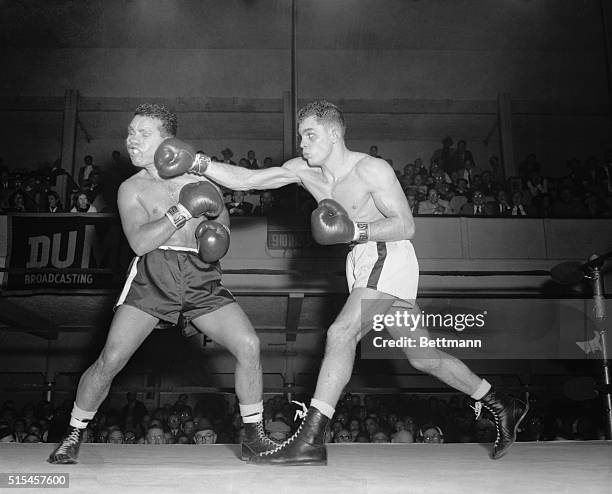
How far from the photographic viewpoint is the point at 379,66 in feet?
38.1

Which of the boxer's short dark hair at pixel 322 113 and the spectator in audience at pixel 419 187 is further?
the spectator in audience at pixel 419 187

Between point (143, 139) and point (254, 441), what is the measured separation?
1.25 metres

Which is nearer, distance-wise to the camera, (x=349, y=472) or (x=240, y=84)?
(x=349, y=472)

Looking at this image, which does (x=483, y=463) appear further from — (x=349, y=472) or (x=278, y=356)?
(x=278, y=356)

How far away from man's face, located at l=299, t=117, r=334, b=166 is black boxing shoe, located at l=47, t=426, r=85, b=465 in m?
1.35

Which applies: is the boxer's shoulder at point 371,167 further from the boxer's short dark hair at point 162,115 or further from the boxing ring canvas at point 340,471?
the boxing ring canvas at point 340,471

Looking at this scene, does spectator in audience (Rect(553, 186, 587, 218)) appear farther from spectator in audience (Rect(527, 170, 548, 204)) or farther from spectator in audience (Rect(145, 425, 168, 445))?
spectator in audience (Rect(145, 425, 168, 445))

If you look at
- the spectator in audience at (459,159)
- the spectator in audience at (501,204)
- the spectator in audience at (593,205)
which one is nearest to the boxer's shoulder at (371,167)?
the spectator in audience at (501,204)

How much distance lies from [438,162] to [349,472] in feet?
29.1

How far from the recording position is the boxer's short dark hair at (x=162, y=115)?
2.45 meters

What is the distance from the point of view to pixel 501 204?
26.2 ft

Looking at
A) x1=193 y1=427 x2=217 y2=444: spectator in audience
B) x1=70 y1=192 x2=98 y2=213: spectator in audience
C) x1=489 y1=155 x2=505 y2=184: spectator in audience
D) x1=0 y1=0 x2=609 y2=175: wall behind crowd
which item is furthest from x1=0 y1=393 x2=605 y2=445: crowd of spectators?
x1=0 y1=0 x2=609 y2=175: wall behind crowd

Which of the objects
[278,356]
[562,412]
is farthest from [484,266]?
[278,356]

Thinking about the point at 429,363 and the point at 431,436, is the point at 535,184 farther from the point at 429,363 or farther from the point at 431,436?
the point at 429,363
